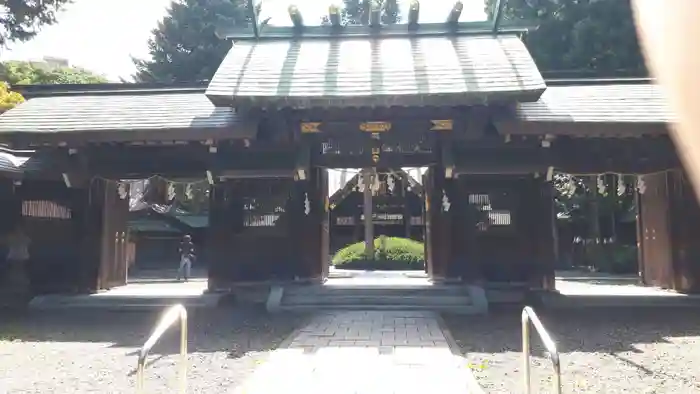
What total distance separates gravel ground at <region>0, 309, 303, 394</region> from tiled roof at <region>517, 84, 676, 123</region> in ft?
19.8

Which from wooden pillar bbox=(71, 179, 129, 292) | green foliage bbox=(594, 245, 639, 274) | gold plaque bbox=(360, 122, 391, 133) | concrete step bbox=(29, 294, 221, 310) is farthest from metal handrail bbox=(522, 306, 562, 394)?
green foliage bbox=(594, 245, 639, 274)

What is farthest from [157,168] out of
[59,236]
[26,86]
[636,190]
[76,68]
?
[76,68]

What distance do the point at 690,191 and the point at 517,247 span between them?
11.8 ft

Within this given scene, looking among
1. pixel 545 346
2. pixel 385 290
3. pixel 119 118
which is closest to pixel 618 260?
pixel 385 290

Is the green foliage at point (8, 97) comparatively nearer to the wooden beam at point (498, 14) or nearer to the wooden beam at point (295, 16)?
the wooden beam at point (295, 16)

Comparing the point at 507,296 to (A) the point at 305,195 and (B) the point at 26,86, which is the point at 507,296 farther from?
(B) the point at 26,86

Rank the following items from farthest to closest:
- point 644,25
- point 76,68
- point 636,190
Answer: point 76,68 < point 636,190 < point 644,25

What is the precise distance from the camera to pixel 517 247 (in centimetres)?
1151

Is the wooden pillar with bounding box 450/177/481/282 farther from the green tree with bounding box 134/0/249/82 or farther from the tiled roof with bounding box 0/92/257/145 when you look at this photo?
the green tree with bounding box 134/0/249/82

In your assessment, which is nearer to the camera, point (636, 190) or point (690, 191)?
point (690, 191)

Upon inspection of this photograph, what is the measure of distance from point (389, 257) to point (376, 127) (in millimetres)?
12288

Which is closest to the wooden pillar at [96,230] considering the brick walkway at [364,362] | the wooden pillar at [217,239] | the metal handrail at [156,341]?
the wooden pillar at [217,239]

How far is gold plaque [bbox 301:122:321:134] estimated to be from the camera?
10.7m

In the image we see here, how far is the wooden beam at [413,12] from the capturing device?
41.4 ft
